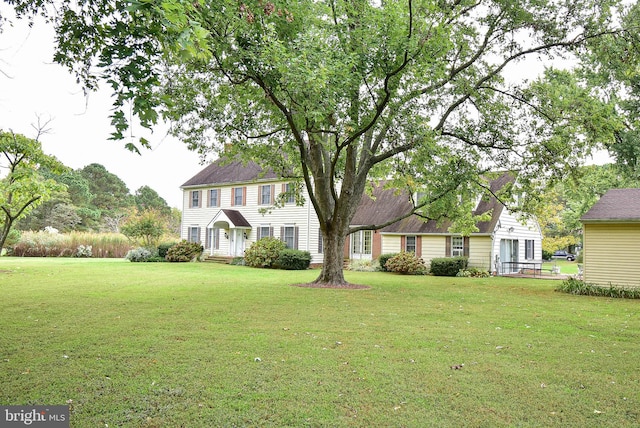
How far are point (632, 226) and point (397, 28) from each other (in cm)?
1069

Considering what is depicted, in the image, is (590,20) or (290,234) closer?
(590,20)

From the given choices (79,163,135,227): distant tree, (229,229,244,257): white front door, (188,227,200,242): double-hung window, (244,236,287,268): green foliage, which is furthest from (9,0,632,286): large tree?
(79,163,135,227): distant tree

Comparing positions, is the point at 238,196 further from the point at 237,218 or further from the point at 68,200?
the point at 68,200

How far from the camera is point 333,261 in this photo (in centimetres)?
1636

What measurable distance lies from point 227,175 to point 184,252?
20.6 ft

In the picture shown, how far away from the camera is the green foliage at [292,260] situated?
2481 cm

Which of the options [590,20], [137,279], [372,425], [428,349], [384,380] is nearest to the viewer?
[372,425]

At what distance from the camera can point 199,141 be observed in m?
16.0

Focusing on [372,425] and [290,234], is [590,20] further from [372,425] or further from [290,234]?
[290,234]

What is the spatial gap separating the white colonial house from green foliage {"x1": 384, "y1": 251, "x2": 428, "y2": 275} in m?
1.29

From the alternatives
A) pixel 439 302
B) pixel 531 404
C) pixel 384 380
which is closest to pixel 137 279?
pixel 439 302

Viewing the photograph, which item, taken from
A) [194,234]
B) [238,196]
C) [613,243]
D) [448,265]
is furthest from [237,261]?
[613,243]

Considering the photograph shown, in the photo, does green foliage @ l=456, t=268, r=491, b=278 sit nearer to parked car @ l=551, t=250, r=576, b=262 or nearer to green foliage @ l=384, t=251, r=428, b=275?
green foliage @ l=384, t=251, r=428, b=275

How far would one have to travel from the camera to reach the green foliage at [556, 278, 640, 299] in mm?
14586
